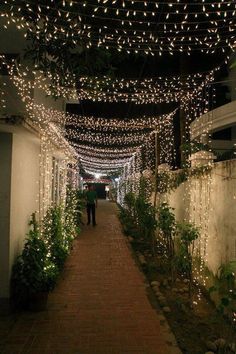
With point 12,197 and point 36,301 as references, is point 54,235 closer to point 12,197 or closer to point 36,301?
point 36,301

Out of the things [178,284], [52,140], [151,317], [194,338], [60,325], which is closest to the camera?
[194,338]

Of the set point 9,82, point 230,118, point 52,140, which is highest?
point 230,118

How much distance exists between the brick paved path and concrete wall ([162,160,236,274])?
1.43 m

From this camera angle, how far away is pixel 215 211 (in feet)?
20.3

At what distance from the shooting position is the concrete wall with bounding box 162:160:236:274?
5.46m

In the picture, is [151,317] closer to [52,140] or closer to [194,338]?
[194,338]

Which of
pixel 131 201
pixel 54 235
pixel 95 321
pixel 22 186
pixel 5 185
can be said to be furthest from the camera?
pixel 131 201

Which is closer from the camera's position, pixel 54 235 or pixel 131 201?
pixel 54 235

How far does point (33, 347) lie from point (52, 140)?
472 cm

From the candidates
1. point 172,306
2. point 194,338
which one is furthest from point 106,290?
point 194,338

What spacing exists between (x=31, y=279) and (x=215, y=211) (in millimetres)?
3238

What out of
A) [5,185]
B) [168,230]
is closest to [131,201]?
[168,230]

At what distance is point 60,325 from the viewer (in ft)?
17.3

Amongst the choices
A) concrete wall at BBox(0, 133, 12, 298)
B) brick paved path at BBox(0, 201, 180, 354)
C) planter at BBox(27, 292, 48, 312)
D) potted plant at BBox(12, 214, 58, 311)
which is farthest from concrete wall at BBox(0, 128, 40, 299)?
brick paved path at BBox(0, 201, 180, 354)
